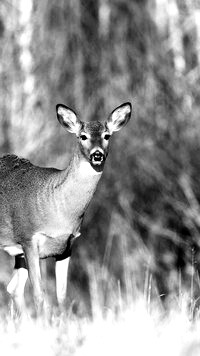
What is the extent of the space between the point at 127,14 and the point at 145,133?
8.79 feet

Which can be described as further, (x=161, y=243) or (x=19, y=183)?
(x=161, y=243)

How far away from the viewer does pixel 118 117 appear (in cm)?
823

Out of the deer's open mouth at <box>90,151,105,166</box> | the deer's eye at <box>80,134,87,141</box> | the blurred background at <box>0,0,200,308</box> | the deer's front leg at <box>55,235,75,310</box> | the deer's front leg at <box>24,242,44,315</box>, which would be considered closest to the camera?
the deer's open mouth at <box>90,151,105,166</box>

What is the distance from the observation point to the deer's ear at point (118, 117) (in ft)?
26.6

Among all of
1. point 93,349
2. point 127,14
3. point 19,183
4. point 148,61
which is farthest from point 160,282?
point 93,349

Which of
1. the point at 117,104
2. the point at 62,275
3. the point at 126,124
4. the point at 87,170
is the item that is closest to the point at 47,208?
the point at 87,170

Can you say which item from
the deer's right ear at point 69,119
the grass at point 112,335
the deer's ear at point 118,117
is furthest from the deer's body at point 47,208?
the grass at point 112,335

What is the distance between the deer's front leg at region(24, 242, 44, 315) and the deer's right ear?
1.07 m

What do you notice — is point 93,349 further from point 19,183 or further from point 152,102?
point 152,102

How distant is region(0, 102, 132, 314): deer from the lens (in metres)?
7.54

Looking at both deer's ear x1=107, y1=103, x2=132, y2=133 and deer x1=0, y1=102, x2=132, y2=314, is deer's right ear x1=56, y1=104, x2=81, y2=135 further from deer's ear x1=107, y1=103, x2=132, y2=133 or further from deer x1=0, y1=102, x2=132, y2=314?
deer's ear x1=107, y1=103, x2=132, y2=133

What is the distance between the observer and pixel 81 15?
17.7 meters

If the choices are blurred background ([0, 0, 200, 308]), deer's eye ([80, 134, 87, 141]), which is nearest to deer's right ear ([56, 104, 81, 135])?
deer's eye ([80, 134, 87, 141])

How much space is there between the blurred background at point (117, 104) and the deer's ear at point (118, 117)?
5645 mm
